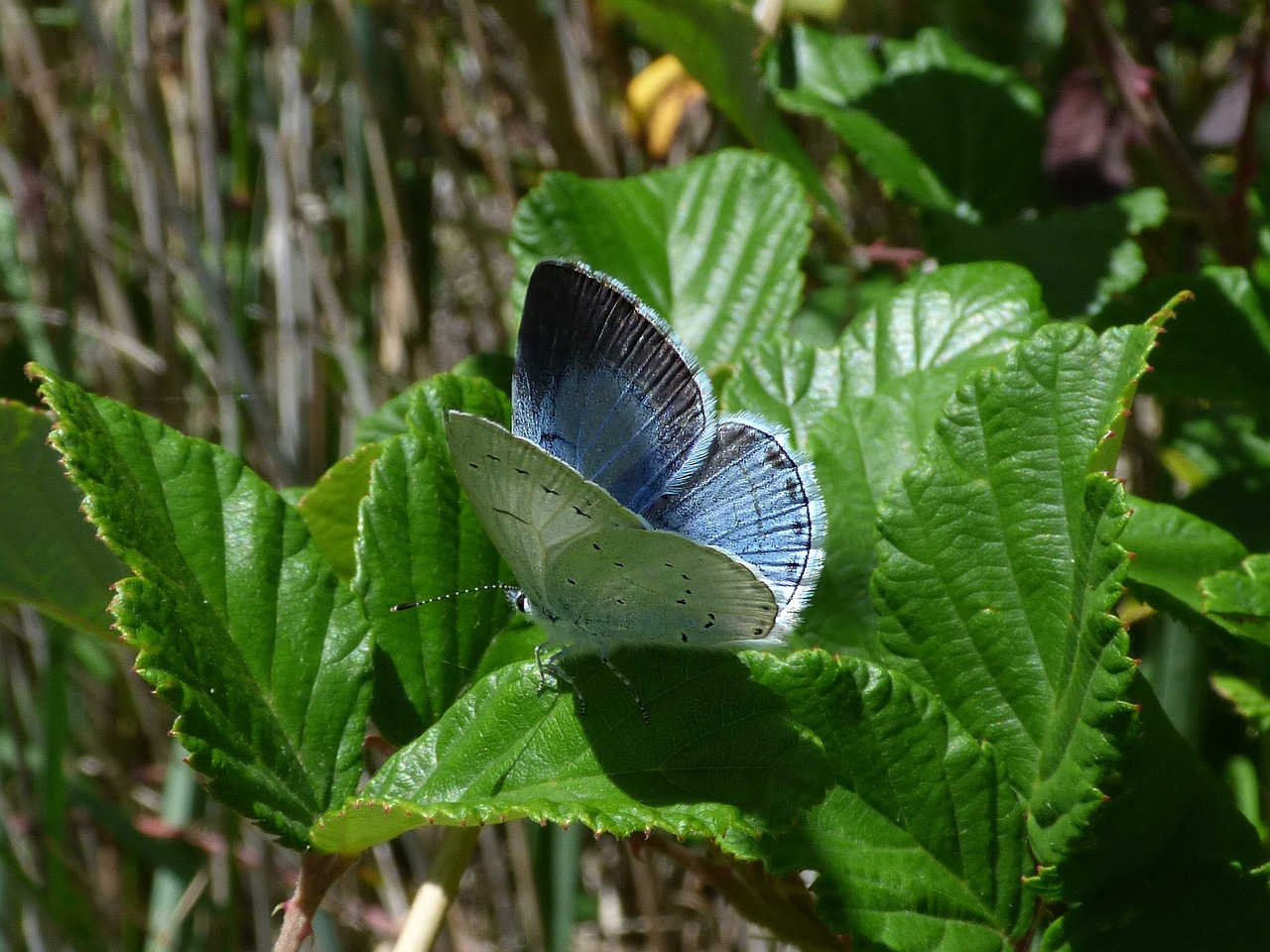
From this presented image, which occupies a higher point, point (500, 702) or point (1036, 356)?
point (1036, 356)

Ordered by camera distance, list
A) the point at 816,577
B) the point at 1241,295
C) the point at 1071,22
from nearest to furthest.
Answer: the point at 816,577, the point at 1241,295, the point at 1071,22

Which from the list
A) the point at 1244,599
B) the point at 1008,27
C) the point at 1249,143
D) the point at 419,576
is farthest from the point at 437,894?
the point at 1008,27

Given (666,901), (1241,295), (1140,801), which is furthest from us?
(666,901)

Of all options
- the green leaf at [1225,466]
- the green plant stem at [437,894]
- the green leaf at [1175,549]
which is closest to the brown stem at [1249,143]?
the green leaf at [1225,466]

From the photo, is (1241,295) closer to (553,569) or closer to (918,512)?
(918,512)

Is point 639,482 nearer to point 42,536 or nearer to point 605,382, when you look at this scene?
point 605,382

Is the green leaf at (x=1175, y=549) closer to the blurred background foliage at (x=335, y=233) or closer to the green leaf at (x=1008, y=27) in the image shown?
the blurred background foliage at (x=335, y=233)

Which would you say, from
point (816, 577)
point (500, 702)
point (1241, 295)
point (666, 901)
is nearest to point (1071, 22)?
point (1241, 295)
